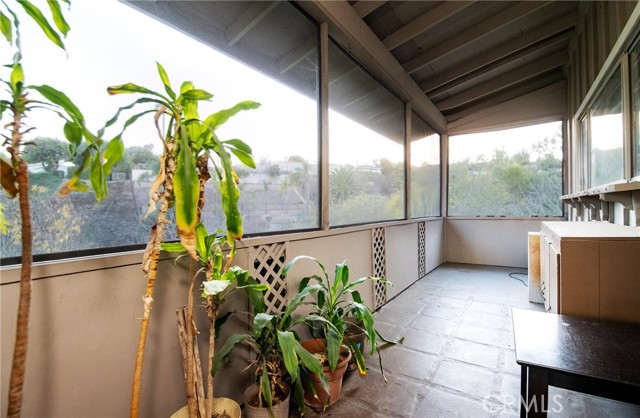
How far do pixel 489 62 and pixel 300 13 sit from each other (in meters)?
2.80

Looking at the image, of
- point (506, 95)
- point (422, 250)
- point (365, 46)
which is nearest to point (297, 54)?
point (365, 46)

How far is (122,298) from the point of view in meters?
1.11

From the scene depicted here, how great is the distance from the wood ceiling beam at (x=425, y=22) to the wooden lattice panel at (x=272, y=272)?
2.53 metres

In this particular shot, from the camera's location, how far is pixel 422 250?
424cm

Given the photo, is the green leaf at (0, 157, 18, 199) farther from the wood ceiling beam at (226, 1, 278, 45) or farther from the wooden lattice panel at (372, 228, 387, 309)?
the wooden lattice panel at (372, 228, 387, 309)

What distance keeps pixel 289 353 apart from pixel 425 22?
3099 millimetres

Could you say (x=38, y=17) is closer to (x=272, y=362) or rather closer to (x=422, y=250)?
(x=272, y=362)

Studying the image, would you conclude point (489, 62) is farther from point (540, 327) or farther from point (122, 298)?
point (122, 298)

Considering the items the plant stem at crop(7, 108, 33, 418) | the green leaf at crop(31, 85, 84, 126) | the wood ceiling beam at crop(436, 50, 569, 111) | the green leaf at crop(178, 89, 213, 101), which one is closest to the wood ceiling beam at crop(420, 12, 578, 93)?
the wood ceiling beam at crop(436, 50, 569, 111)

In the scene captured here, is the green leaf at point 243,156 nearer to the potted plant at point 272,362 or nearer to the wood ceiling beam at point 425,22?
the potted plant at point 272,362

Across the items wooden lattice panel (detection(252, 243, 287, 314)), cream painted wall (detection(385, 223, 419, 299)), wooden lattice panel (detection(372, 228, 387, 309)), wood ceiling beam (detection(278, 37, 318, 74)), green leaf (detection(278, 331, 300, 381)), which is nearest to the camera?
green leaf (detection(278, 331, 300, 381))

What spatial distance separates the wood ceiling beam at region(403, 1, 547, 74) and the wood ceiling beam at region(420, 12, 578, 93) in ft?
1.92

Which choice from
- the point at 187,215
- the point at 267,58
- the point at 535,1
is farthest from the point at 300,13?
the point at 535,1

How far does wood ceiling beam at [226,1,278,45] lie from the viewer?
5.62 feet
